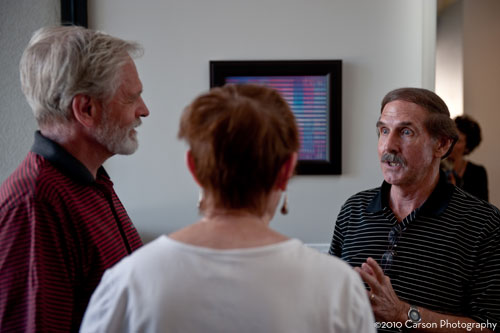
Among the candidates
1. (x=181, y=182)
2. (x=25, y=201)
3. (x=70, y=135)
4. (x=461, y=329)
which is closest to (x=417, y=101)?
(x=461, y=329)

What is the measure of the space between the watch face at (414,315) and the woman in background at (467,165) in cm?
177

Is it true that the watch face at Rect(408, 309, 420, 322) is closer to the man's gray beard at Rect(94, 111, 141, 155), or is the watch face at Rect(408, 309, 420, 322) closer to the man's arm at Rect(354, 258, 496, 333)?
the man's arm at Rect(354, 258, 496, 333)

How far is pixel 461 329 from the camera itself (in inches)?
50.8

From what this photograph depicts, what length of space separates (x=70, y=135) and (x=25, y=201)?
0.80ft

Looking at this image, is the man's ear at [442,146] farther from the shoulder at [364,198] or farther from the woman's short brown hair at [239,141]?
the woman's short brown hair at [239,141]

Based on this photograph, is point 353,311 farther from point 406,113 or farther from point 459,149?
point 459,149

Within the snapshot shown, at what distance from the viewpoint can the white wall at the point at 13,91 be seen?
261 cm

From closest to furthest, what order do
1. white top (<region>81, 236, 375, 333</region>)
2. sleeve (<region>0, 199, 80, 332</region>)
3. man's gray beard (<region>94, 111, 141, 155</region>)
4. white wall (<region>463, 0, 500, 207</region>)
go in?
1. white top (<region>81, 236, 375, 333</region>)
2. sleeve (<region>0, 199, 80, 332</region>)
3. man's gray beard (<region>94, 111, 141, 155</region>)
4. white wall (<region>463, 0, 500, 207</region>)

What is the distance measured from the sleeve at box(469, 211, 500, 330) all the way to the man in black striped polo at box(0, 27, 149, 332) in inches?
38.3

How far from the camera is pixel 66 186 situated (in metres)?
1.09

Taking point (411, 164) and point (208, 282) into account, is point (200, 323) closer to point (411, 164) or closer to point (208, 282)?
point (208, 282)

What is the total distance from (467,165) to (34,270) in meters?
2.75

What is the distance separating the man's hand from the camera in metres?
1.28

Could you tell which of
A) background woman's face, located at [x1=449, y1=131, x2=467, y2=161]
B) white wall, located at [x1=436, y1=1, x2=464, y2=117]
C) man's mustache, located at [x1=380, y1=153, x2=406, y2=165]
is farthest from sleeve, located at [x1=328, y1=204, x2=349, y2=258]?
white wall, located at [x1=436, y1=1, x2=464, y2=117]
